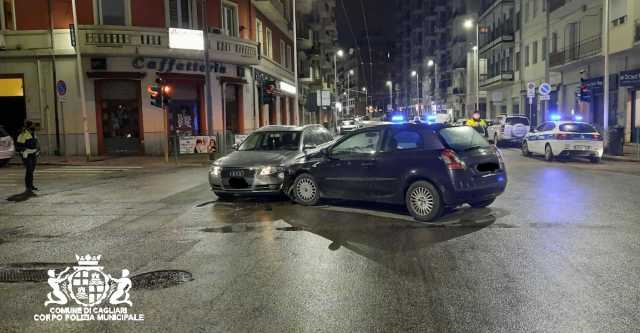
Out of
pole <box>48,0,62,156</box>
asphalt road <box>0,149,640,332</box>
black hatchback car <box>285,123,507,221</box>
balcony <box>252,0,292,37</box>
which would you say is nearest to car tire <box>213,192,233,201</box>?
asphalt road <box>0,149,640,332</box>

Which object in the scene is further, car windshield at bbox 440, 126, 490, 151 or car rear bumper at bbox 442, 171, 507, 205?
car windshield at bbox 440, 126, 490, 151

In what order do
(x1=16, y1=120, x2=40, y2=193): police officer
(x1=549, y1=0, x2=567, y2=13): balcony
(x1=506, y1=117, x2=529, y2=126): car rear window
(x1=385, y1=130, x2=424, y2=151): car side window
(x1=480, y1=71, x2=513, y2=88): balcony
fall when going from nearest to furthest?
(x1=385, y1=130, x2=424, y2=151): car side window, (x1=16, y1=120, x2=40, y2=193): police officer, (x1=506, y1=117, x2=529, y2=126): car rear window, (x1=549, y1=0, x2=567, y2=13): balcony, (x1=480, y1=71, x2=513, y2=88): balcony

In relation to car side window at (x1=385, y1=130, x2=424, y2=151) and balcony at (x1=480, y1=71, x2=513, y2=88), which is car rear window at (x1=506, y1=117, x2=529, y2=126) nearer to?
balcony at (x1=480, y1=71, x2=513, y2=88)

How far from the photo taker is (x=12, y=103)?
26.0 metres

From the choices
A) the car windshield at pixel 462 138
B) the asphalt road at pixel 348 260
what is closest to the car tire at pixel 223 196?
the asphalt road at pixel 348 260

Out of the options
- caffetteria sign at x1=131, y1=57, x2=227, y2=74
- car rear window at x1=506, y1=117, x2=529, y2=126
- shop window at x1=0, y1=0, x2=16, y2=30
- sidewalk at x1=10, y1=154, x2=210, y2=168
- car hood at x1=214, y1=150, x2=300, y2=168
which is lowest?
sidewalk at x1=10, y1=154, x2=210, y2=168

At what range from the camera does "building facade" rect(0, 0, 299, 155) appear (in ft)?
→ 81.1

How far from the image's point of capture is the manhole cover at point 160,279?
18.5 ft

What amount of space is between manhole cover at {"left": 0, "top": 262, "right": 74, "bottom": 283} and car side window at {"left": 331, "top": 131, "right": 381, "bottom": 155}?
5063mm

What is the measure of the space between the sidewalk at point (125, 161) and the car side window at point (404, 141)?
13662 mm

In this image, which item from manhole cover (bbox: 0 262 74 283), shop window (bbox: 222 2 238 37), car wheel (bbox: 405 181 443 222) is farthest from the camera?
shop window (bbox: 222 2 238 37)

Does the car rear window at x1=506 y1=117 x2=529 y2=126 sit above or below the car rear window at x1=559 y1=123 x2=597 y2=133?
above

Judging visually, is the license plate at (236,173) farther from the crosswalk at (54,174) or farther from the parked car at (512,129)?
the parked car at (512,129)

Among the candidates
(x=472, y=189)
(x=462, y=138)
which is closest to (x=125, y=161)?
(x=462, y=138)
